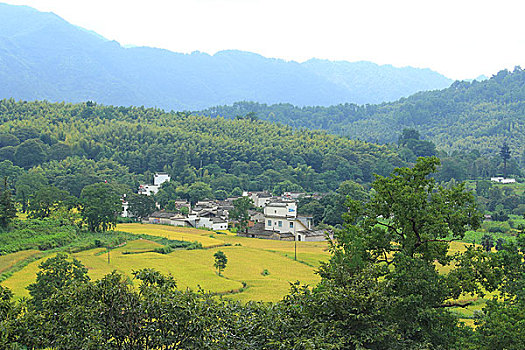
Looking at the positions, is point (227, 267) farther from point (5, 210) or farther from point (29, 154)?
point (29, 154)

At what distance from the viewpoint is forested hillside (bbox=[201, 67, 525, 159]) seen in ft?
425

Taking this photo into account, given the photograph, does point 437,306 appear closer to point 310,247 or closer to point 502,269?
point 502,269

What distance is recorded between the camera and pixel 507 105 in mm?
152625

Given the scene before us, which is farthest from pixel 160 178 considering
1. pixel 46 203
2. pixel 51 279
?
pixel 51 279

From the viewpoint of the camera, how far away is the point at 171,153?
93.8 m

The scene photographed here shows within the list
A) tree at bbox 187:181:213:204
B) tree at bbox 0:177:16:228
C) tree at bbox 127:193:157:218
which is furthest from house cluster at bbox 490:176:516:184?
tree at bbox 0:177:16:228

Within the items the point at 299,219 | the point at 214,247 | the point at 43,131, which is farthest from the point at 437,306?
the point at 43,131

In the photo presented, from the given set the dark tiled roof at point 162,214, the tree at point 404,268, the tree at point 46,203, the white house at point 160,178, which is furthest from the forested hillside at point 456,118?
the tree at point 404,268

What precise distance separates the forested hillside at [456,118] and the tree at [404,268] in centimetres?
11011

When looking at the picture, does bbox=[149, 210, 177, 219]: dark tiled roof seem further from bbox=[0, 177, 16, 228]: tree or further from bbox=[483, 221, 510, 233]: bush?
bbox=[483, 221, 510, 233]: bush

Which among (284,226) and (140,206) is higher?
(140,206)

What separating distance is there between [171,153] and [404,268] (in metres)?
82.5

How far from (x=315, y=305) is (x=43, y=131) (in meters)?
90.2

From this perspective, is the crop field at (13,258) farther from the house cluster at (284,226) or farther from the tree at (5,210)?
the house cluster at (284,226)
